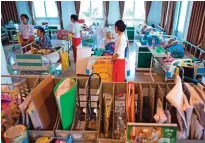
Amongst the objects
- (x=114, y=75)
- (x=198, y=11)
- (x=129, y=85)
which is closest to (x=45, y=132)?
(x=129, y=85)

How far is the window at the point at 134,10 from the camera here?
26.8 ft

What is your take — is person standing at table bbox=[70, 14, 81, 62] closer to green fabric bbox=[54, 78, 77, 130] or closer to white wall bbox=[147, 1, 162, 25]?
green fabric bbox=[54, 78, 77, 130]

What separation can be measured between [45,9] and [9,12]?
5.57 feet

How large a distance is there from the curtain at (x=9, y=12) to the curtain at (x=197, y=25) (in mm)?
7843

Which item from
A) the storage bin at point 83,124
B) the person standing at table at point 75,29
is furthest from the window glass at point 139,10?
the storage bin at point 83,124

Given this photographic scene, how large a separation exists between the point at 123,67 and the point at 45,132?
2.15 meters

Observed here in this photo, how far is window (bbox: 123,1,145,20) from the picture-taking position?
817 centimetres

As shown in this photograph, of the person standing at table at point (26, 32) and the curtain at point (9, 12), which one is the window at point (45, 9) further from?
the person standing at table at point (26, 32)

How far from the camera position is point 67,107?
3.70 feet

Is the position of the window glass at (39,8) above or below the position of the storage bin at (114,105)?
above

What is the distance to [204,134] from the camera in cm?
103

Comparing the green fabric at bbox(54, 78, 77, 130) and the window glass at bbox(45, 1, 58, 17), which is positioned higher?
the window glass at bbox(45, 1, 58, 17)

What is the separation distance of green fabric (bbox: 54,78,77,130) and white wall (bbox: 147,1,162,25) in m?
7.98

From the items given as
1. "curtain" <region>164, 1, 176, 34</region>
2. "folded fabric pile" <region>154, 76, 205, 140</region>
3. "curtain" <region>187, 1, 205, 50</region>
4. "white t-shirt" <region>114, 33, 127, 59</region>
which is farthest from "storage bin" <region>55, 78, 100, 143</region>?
"curtain" <region>164, 1, 176, 34</region>
